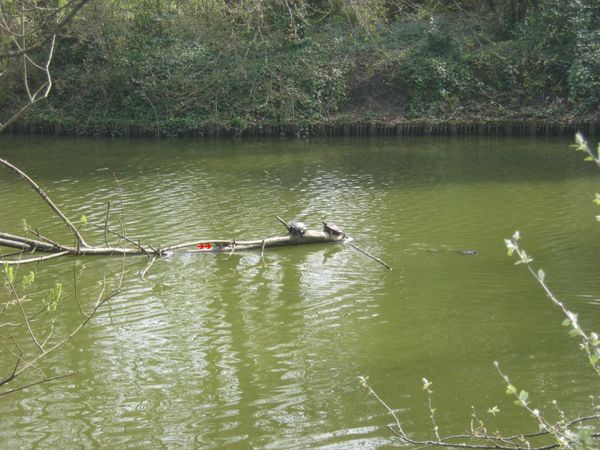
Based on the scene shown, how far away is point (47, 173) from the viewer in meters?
14.9

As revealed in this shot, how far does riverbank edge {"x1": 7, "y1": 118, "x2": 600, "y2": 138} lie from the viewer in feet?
58.9

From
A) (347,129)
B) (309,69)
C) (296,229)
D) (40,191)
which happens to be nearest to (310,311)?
(296,229)

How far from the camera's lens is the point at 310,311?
751 cm

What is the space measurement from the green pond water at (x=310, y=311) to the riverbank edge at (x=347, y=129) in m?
3.71

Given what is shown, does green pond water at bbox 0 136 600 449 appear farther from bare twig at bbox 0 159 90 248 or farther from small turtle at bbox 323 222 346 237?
bare twig at bbox 0 159 90 248

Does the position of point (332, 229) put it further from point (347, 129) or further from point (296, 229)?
point (347, 129)

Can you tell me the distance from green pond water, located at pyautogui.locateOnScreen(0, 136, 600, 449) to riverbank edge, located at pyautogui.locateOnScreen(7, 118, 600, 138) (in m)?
3.71

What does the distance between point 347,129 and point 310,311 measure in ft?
39.0

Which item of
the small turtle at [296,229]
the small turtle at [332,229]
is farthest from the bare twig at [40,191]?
the small turtle at [332,229]

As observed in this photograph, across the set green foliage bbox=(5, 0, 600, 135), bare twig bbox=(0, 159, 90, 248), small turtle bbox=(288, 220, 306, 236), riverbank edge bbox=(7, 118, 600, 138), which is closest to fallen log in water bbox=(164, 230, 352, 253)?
small turtle bbox=(288, 220, 306, 236)

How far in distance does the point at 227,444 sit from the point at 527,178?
377 inches

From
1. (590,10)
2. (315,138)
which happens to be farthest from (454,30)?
(315,138)

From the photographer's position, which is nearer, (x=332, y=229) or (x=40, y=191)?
(x=40, y=191)

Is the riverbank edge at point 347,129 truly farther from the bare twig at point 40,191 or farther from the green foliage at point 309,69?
the bare twig at point 40,191
